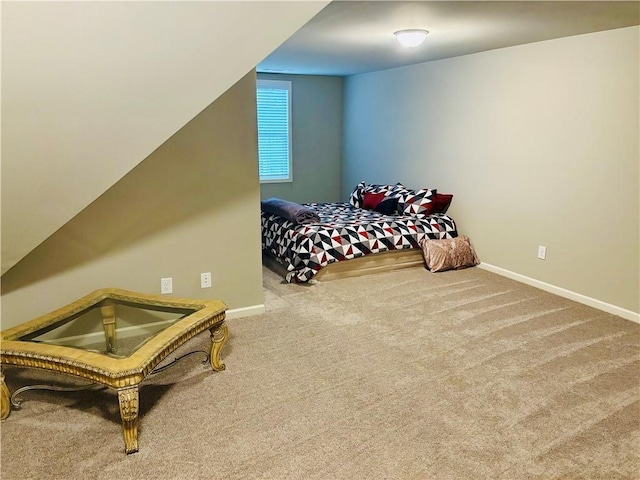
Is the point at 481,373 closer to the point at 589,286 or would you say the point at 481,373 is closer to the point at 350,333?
the point at 350,333

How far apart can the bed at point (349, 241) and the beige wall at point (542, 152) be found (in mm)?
480

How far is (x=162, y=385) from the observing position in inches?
104

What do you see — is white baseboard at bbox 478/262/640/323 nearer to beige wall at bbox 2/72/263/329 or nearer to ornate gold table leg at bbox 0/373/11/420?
beige wall at bbox 2/72/263/329

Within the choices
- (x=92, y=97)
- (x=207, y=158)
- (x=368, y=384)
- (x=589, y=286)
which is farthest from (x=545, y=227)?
(x=92, y=97)

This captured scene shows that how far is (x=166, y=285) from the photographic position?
328 cm

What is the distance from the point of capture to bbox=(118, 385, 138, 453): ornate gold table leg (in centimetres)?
205

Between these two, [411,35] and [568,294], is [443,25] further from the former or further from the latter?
[568,294]

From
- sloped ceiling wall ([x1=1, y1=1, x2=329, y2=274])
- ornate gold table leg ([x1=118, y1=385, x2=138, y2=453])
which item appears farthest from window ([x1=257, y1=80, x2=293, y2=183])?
ornate gold table leg ([x1=118, y1=385, x2=138, y2=453])

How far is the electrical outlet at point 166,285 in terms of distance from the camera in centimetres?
327

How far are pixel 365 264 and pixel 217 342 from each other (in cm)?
220

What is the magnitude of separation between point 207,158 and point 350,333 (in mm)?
1533

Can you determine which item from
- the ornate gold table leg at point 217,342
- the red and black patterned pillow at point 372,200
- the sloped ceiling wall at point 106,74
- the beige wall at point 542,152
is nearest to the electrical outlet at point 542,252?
the beige wall at point 542,152

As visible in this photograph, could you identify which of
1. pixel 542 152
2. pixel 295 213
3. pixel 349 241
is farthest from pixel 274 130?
pixel 542 152

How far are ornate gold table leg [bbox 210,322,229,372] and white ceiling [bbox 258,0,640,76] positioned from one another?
1889mm
